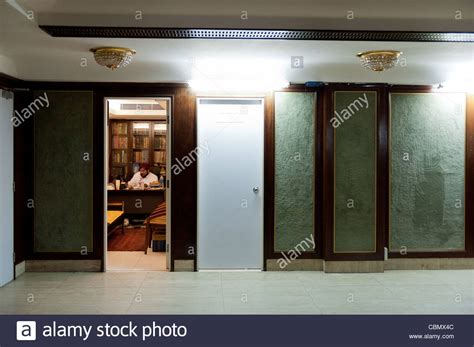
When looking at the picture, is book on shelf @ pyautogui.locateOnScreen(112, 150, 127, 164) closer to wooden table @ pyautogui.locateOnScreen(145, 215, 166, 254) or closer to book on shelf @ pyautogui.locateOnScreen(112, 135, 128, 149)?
book on shelf @ pyautogui.locateOnScreen(112, 135, 128, 149)

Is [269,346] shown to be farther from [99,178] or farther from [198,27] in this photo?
[99,178]

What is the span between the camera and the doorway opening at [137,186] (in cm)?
593

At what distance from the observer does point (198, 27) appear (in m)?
3.46

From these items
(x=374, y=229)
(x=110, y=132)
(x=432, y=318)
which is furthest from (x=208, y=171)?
(x=110, y=132)

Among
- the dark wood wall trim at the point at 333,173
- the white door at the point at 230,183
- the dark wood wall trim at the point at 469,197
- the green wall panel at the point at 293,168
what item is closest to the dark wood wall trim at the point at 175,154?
the white door at the point at 230,183

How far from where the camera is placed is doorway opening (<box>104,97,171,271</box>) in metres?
5.93

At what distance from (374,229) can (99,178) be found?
3397 mm

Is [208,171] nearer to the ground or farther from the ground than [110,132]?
nearer to the ground

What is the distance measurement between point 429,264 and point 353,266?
1027 mm

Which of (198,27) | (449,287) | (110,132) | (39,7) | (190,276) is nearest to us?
(39,7)

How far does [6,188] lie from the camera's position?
505 centimetres

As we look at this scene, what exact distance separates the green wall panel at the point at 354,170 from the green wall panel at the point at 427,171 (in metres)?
Answer: 0.35

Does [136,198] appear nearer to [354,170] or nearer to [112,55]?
[354,170]

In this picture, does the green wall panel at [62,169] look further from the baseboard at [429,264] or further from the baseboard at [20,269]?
the baseboard at [429,264]
